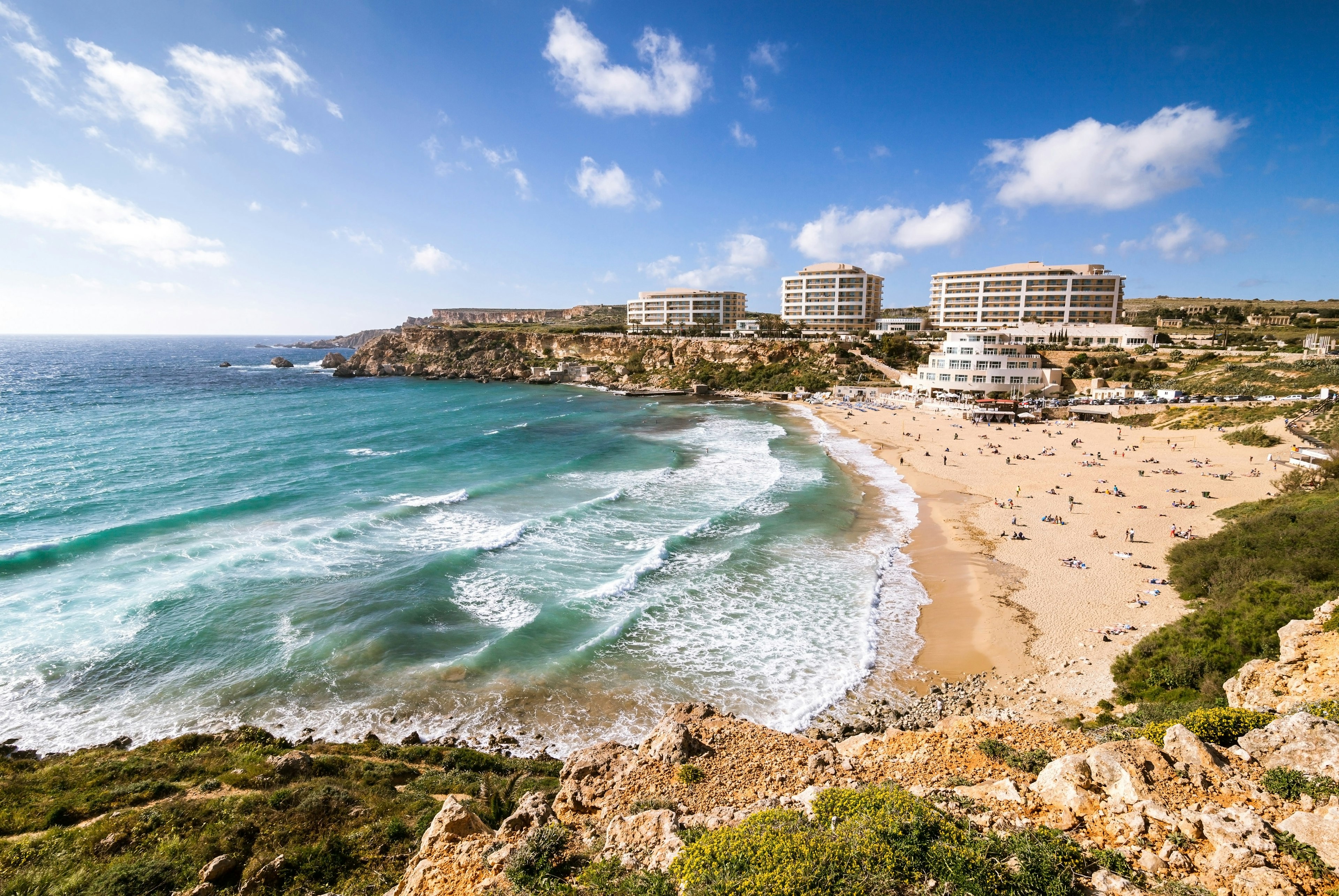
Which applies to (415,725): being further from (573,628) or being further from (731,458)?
(731,458)

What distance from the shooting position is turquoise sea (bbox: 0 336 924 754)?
1616 centimetres

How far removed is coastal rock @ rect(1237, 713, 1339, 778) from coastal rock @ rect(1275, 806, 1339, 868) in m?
0.88

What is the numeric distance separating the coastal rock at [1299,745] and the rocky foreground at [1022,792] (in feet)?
0.06

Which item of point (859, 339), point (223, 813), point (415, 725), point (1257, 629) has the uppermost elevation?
point (859, 339)

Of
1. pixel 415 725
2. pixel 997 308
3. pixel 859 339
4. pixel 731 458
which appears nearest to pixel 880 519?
pixel 731 458

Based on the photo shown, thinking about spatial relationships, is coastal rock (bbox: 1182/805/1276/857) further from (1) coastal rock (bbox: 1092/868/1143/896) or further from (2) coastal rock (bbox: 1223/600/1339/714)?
(2) coastal rock (bbox: 1223/600/1339/714)

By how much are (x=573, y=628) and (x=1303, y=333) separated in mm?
107930

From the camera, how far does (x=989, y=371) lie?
6556 centimetres

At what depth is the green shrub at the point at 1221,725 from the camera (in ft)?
29.2

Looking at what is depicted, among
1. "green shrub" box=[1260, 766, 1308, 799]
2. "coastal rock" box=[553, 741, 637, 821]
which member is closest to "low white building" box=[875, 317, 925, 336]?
"green shrub" box=[1260, 766, 1308, 799]

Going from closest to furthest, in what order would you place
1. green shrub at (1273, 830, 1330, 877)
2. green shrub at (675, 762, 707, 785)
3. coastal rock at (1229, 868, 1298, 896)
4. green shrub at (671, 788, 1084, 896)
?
coastal rock at (1229, 868, 1298, 896) → green shrub at (1273, 830, 1330, 877) → green shrub at (671, 788, 1084, 896) → green shrub at (675, 762, 707, 785)

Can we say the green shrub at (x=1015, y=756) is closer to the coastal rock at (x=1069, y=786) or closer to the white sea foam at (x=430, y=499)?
the coastal rock at (x=1069, y=786)

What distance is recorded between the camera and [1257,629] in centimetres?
1362

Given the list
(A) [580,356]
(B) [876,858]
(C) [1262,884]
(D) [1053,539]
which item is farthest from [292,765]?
(A) [580,356]
